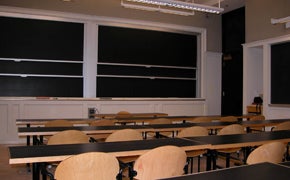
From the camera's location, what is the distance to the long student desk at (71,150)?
1938 millimetres

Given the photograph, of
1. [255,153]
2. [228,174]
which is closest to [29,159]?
[228,174]

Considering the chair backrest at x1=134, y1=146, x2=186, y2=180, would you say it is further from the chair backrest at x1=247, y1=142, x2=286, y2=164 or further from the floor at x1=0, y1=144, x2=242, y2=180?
the floor at x1=0, y1=144, x2=242, y2=180

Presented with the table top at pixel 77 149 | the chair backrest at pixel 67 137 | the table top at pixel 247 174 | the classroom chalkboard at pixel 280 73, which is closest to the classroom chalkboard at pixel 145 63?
the classroom chalkboard at pixel 280 73

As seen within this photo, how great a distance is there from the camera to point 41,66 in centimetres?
689

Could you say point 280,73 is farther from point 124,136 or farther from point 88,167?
Result: point 88,167

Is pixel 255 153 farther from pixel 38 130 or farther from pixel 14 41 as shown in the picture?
pixel 14 41

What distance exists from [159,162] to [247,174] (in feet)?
2.47

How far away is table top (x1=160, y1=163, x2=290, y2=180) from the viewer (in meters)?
1.44

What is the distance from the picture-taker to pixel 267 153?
2.24 metres

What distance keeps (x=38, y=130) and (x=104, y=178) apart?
5.72 ft

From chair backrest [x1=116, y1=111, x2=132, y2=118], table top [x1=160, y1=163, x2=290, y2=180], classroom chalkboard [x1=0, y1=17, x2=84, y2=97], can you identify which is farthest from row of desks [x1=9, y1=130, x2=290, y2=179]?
classroom chalkboard [x1=0, y1=17, x2=84, y2=97]

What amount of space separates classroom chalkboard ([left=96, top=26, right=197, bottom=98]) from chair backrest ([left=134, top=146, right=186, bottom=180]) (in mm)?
5441

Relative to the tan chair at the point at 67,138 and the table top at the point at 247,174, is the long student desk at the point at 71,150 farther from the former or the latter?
the table top at the point at 247,174

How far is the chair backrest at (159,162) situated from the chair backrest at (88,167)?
0.24m
